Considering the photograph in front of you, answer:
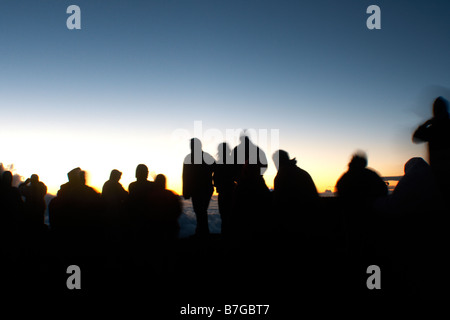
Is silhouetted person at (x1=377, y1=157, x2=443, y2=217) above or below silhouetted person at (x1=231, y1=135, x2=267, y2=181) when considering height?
below

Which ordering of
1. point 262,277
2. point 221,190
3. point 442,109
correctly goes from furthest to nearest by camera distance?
1. point 221,190
2. point 262,277
3. point 442,109

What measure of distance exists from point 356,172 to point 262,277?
2.10 m

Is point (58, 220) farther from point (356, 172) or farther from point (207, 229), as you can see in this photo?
point (356, 172)

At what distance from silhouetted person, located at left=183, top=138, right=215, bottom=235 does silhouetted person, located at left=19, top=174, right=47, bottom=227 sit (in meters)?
4.50

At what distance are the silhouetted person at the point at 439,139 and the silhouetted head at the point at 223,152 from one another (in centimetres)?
463

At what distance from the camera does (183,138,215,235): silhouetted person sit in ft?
21.2

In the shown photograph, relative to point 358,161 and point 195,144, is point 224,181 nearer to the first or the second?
point 195,144

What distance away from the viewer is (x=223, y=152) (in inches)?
256

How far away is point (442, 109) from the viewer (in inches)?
79.5

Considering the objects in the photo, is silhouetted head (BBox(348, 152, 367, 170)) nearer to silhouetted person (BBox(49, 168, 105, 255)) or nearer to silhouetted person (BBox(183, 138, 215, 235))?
silhouetted person (BBox(183, 138, 215, 235))

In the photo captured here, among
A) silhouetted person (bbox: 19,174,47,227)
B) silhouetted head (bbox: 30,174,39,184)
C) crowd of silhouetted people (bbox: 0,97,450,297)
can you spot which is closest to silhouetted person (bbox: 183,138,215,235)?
crowd of silhouetted people (bbox: 0,97,450,297)

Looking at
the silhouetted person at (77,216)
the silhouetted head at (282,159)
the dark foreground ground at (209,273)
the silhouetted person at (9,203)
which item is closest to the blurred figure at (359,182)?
the dark foreground ground at (209,273)

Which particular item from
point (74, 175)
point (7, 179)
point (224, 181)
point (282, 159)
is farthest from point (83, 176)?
point (282, 159)
